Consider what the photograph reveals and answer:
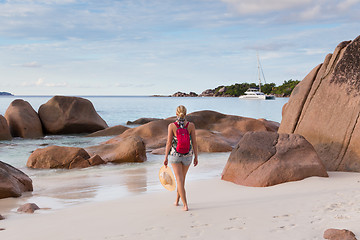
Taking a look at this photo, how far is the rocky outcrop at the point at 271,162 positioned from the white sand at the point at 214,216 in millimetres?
269

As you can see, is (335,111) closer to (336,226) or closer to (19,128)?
(336,226)

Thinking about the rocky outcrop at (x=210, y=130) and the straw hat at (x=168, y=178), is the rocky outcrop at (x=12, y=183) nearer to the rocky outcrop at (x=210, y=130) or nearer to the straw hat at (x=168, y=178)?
the straw hat at (x=168, y=178)

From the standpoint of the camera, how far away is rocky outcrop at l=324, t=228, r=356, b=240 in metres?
4.30

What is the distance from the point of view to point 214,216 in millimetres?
5418

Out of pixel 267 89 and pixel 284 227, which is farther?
pixel 267 89

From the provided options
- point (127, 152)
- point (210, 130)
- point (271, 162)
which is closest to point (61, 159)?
point (127, 152)

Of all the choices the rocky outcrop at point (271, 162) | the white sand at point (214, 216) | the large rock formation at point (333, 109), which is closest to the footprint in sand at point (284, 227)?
the white sand at point (214, 216)

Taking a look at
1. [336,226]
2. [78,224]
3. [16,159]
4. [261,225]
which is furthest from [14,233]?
[16,159]

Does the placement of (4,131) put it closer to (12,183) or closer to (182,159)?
(12,183)

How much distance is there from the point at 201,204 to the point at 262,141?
96.1 inches

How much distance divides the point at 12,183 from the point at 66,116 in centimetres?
1385

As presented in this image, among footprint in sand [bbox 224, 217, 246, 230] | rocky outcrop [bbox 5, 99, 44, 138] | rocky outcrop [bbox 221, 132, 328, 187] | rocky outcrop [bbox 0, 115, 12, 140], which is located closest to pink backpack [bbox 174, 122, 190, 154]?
footprint in sand [bbox 224, 217, 246, 230]

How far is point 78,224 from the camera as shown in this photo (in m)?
5.36

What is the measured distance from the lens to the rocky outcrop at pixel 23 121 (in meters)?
20.3
